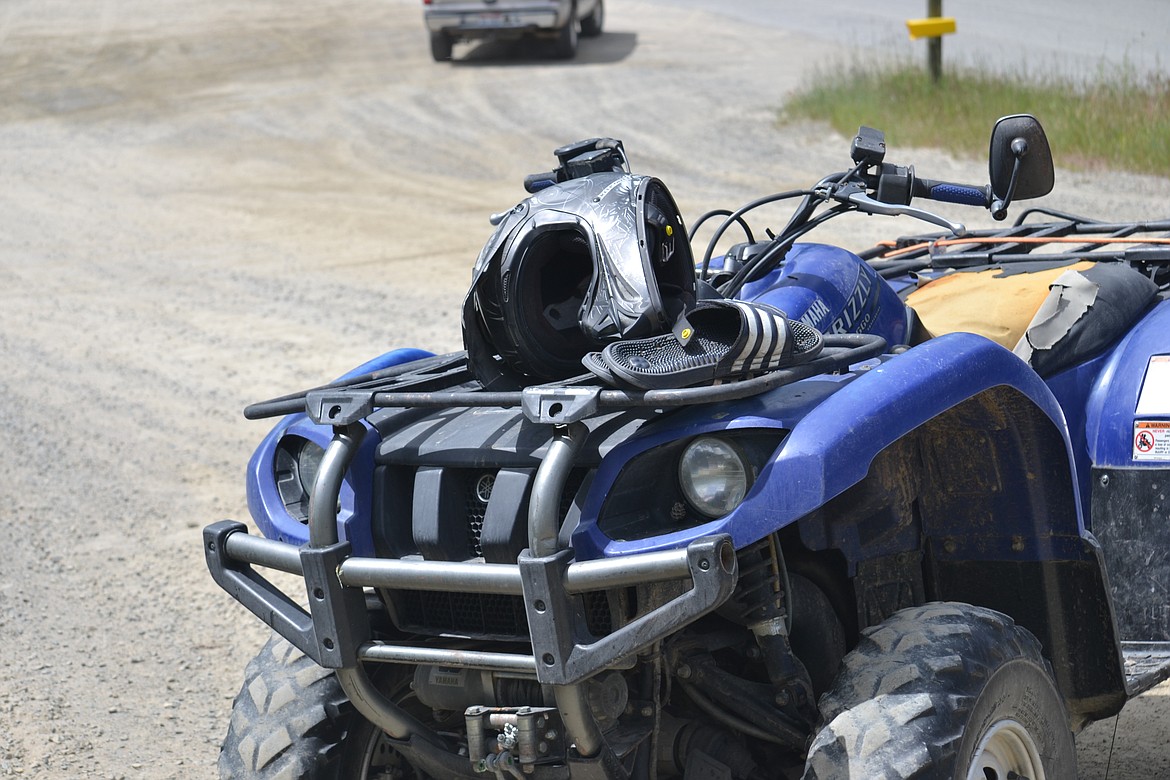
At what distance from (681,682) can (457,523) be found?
63 centimetres

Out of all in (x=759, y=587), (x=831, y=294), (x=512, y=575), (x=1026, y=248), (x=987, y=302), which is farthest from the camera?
(x=1026, y=248)

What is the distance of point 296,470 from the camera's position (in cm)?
371

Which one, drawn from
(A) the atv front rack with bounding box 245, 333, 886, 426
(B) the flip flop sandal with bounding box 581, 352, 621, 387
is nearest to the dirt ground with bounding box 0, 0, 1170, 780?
(A) the atv front rack with bounding box 245, 333, 886, 426

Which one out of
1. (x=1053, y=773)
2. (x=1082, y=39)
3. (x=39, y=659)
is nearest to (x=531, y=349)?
(x=1053, y=773)

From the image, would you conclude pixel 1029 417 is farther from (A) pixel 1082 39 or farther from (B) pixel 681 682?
(A) pixel 1082 39

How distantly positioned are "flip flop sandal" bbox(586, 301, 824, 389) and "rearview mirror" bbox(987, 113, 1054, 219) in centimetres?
92

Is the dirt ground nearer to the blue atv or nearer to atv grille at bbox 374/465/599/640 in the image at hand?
the blue atv

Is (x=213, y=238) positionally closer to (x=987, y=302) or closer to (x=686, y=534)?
(x=987, y=302)

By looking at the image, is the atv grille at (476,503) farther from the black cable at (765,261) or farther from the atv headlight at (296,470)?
the black cable at (765,261)

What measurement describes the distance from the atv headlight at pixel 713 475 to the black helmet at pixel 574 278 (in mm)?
407

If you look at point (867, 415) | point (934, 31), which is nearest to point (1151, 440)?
point (867, 415)

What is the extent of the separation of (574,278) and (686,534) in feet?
3.00

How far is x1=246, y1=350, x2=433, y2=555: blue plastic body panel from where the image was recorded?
3316 mm

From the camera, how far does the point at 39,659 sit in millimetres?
5672
